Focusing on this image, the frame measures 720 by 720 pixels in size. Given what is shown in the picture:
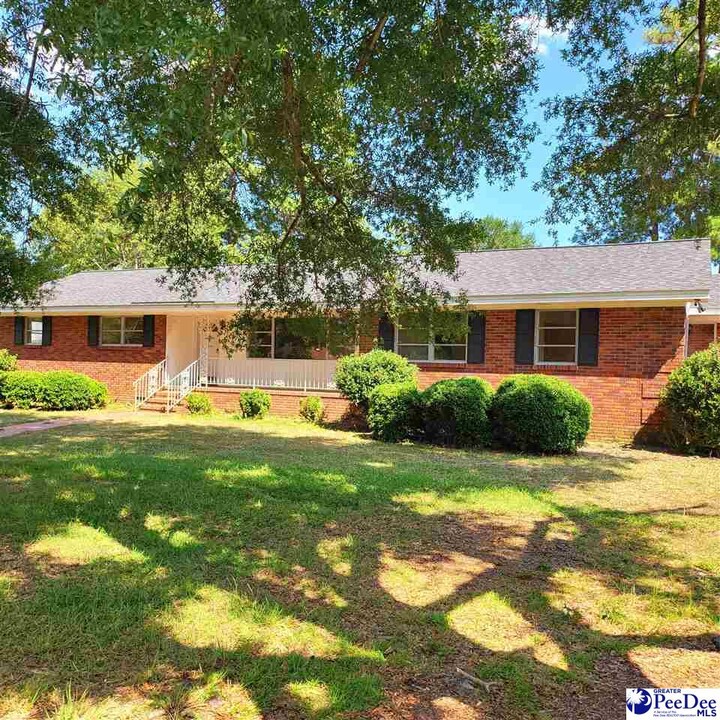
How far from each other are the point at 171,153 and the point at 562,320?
11.8 meters

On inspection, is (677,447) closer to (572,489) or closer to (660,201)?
(572,489)

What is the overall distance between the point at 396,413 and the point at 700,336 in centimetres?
921

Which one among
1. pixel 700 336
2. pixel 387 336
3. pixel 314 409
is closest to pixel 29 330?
pixel 314 409

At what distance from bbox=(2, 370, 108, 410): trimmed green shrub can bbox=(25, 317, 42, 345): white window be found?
3232mm

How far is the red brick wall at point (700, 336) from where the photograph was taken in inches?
615

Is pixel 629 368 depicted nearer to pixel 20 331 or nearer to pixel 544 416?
pixel 544 416

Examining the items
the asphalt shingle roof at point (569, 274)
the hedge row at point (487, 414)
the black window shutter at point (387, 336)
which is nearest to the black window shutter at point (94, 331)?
the asphalt shingle roof at point (569, 274)

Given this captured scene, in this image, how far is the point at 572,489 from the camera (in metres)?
7.79

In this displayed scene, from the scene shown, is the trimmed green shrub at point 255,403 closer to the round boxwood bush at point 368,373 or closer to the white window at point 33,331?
the round boxwood bush at point 368,373

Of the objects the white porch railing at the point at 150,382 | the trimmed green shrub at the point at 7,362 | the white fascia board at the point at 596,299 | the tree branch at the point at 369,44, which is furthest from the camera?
the trimmed green shrub at the point at 7,362

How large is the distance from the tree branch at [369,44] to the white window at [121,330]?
1471 cm

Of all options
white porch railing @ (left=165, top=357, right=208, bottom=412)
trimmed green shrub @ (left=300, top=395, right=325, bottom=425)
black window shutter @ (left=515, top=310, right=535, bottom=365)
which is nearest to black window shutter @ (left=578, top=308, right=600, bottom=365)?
black window shutter @ (left=515, top=310, right=535, bottom=365)

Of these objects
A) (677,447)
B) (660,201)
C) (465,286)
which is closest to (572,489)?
(660,201)

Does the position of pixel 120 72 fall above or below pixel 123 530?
above
